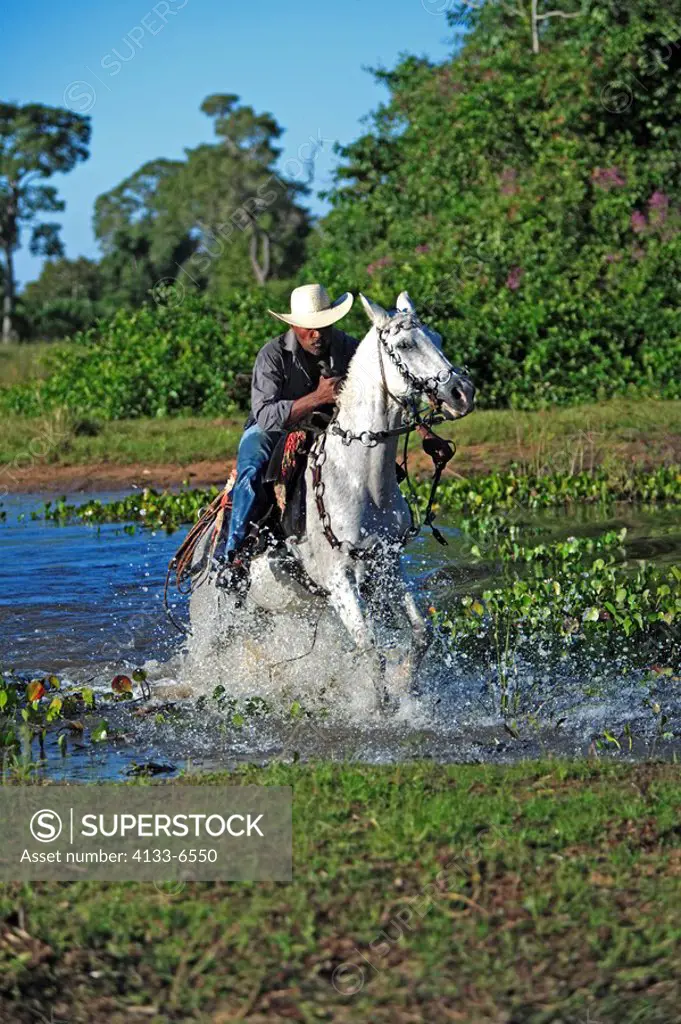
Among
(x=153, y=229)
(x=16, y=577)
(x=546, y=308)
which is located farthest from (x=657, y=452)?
(x=153, y=229)

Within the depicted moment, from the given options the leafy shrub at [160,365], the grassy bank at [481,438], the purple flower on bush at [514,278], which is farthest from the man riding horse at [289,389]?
the purple flower on bush at [514,278]

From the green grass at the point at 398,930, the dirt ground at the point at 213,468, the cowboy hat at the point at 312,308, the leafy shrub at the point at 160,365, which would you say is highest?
the leafy shrub at the point at 160,365

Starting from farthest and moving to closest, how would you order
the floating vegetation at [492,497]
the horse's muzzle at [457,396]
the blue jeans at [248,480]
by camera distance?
the floating vegetation at [492,497] → the blue jeans at [248,480] → the horse's muzzle at [457,396]

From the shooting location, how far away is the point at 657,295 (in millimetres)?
22250

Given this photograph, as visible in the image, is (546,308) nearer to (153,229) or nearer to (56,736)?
(56,736)

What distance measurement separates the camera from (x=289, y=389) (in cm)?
786

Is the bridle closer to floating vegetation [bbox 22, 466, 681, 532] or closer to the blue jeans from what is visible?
the blue jeans

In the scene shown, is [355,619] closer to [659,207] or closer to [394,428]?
[394,428]

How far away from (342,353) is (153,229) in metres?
70.8

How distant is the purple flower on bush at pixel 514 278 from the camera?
23.7m

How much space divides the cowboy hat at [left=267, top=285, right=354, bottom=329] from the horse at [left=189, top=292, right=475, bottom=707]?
416 mm

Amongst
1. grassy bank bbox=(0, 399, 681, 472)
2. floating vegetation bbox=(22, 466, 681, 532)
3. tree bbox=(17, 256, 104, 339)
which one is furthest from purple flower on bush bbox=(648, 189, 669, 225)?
tree bbox=(17, 256, 104, 339)

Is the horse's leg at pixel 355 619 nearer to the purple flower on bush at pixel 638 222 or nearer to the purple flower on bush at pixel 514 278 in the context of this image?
the purple flower on bush at pixel 514 278

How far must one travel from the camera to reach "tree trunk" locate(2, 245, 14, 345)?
210ft
